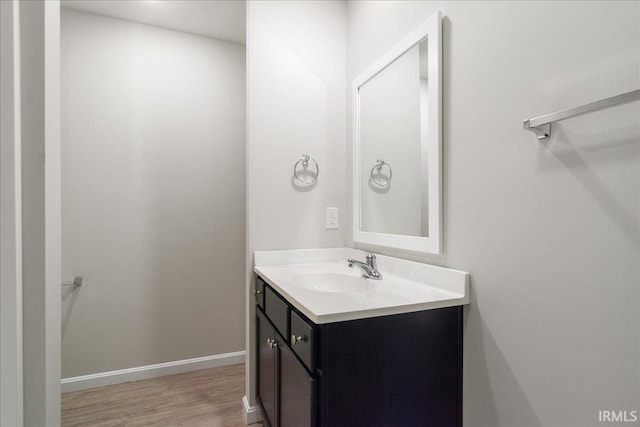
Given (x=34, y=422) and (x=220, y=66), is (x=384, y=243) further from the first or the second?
(x=220, y=66)

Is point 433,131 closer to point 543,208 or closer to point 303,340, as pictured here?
point 543,208

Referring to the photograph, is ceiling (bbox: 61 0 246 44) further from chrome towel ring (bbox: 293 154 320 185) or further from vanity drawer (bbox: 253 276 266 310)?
vanity drawer (bbox: 253 276 266 310)

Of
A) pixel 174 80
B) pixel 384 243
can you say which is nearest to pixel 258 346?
pixel 384 243

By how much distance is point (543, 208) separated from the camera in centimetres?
90

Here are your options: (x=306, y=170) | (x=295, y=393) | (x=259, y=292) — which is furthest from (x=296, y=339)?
(x=306, y=170)

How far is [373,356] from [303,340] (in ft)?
0.77

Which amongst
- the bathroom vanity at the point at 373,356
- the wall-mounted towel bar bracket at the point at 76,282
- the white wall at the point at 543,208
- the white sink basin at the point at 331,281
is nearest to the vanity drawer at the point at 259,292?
the white sink basin at the point at 331,281

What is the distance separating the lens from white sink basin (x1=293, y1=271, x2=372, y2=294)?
1.57m

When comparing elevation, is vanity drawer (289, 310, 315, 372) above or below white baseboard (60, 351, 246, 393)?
above

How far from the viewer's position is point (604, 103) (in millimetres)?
709

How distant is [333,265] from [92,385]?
73.3 inches

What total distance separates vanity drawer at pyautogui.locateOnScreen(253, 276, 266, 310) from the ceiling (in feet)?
5.96

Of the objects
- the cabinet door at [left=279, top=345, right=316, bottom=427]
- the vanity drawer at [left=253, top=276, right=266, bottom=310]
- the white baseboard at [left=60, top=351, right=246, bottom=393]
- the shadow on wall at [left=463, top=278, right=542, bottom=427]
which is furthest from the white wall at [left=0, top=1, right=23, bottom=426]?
the white baseboard at [left=60, top=351, right=246, bottom=393]

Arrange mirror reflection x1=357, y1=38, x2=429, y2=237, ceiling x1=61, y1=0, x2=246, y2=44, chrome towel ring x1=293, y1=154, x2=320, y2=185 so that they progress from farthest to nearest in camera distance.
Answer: ceiling x1=61, y1=0, x2=246, y2=44, chrome towel ring x1=293, y1=154, x2=320, y2=185, mirror reflection x1=357, y1=38, x2=429, y2=237
